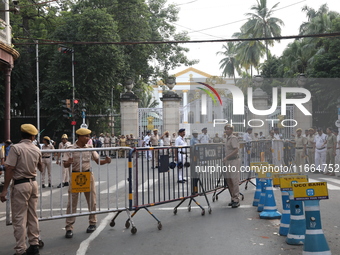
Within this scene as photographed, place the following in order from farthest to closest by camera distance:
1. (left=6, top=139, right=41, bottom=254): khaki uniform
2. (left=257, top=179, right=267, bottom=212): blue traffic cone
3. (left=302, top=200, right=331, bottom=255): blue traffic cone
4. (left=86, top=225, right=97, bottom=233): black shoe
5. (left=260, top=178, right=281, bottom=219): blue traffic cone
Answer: (left=257, top=179, right=267, bottom=212): blue traffic cone
(left=260, top=178, right=281, bottom=219): blue traffic cone
(left=86, top=225, right=97, bottom=233): black shoe
(left=6, top=139, right=41, bottom=254): khaki uniform
(left=302, top=200, right=331, bottom=255): blue traffic cone

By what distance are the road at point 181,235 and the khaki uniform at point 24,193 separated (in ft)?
1.53

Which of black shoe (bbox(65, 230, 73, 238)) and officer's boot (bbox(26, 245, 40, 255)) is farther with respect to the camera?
black shoe (bbox(65, 230, 73, 238))

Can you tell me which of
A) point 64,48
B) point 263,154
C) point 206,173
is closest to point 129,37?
point 64,48

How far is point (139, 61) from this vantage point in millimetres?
35656

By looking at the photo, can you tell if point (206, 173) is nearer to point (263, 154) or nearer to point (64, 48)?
point (263, 154)

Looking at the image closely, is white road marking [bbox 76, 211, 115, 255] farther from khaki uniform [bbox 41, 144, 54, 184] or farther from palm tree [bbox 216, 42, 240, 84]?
palm tree [bbox 216, 42, 240, 84]

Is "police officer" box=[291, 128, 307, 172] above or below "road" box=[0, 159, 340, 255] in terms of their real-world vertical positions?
above

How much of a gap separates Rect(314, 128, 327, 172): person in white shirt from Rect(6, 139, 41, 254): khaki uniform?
1402 cm

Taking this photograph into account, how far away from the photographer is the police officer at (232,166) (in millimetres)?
9766

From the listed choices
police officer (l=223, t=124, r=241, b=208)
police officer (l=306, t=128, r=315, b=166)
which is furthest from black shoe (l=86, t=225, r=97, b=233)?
police officer (l=306, t=128, r=315, b=166)

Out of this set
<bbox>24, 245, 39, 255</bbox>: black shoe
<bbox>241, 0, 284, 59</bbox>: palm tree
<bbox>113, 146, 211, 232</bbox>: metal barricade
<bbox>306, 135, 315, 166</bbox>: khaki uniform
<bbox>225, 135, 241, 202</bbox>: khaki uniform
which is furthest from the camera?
<bbox>241, 0, 284, 59</bbox>: palm tree

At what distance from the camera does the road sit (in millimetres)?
6227

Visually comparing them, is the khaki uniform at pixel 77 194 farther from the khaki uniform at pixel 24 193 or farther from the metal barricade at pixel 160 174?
the khaki uniform at pixel 24 193

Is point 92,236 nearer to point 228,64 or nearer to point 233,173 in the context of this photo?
point 233,173
